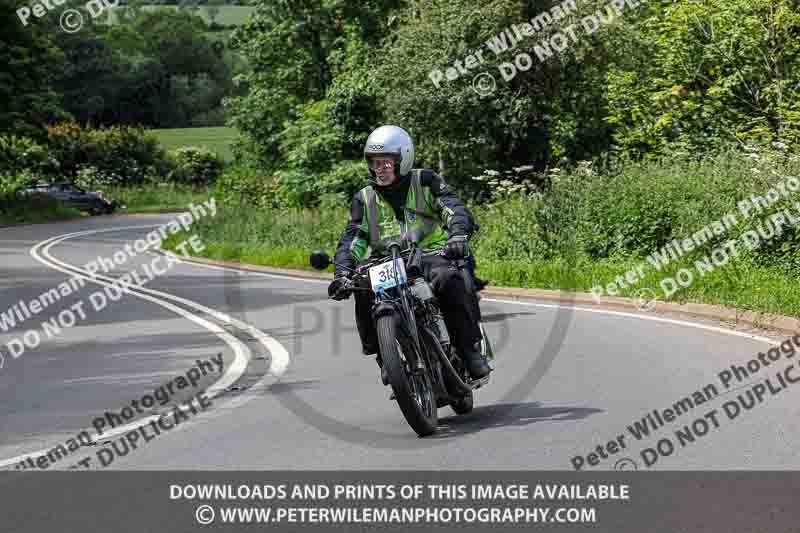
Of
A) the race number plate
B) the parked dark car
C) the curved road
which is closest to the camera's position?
the curved road

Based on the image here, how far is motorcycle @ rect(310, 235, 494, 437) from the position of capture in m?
7.96

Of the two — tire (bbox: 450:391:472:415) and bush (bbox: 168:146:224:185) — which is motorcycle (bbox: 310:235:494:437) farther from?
bush (bbox: 168:146:224:185)

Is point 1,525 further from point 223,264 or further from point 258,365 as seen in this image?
point 223,264

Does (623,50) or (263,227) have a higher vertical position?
(623,50)

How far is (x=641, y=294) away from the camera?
17156mm

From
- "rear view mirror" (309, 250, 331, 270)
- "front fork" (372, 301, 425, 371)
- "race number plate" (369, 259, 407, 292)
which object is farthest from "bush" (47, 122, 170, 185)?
"front fork" (372, 301, 425, 371)

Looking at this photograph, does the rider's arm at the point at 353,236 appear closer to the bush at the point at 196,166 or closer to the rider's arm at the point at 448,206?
the rider's arm at the point at 448,206

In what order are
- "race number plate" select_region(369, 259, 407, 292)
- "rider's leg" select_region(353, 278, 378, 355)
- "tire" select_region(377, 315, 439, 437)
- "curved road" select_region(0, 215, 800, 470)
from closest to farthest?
"curved road" select_region(0, 215, 800, 470) → "tire" select_region(377, 315, 439, 437) → "race number plate" select_region(369, 259, 407, 292) → "rider's leg" select_region(353, 278, 378, 355)

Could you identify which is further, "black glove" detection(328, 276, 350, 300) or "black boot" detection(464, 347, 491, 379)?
"black boot" detection(464, 347, 491, 379)

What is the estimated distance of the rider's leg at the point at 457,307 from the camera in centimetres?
866

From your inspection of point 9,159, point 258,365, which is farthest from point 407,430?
point 9,159

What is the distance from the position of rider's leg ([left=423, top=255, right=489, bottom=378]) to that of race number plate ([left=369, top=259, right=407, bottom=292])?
447mm

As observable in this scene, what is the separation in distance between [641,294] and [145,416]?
881cm

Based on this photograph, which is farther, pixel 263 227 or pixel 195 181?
pixel 195 181
